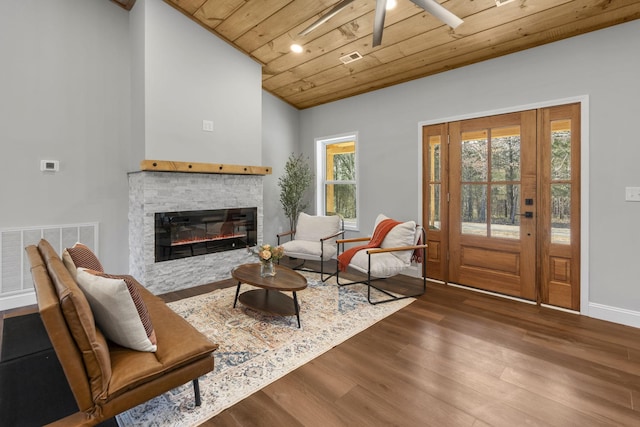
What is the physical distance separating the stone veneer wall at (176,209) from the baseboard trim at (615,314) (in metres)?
4.00

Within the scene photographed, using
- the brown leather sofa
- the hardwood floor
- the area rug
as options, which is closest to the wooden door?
the hardwood floor

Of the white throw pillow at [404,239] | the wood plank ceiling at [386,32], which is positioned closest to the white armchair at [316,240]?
the white throw pillow at [404,239]

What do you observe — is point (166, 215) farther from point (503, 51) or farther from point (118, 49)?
point (503, 51)

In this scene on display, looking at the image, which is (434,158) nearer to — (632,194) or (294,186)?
(632,194)

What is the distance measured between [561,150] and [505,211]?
2.57 feet

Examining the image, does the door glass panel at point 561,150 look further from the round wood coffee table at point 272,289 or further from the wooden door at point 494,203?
the round wood coffee table at point 272,289

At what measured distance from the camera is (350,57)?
12.4 feet

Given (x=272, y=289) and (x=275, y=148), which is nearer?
(x=272, y=289)

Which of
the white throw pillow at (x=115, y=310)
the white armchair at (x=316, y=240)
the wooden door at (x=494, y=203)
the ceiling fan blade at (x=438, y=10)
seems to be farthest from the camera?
the white armchair at (x=316, y=240)

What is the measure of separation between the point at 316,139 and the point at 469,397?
4410 mm

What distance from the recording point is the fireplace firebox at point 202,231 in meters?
3.59

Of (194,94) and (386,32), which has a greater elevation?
(386,32)

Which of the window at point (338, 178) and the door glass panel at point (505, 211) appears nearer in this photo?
the door glass panel at point (505, 211)

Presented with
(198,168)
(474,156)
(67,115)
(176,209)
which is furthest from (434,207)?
(67,115)
